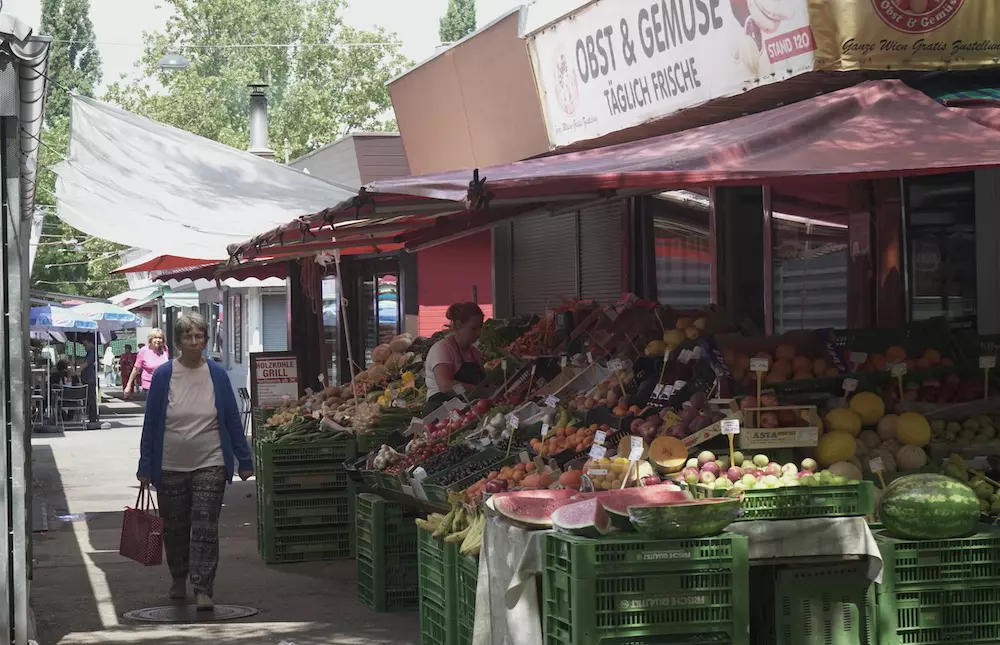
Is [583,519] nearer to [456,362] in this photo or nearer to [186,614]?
[186,614]

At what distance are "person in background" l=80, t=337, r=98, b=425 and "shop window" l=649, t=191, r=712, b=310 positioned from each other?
63.9ft

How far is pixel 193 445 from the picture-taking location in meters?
8.80

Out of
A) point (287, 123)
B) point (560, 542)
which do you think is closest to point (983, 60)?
point (560, 542)

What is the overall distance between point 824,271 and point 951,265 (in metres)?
1.03

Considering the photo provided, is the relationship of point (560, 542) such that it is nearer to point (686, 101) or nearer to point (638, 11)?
point (686, 101)

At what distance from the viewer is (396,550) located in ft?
29.5

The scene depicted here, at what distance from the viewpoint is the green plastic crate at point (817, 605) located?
18.6ft

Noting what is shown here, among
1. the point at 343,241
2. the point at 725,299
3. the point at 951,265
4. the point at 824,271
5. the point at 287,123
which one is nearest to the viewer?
the point at 951,265

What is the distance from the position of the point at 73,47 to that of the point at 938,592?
71684mm

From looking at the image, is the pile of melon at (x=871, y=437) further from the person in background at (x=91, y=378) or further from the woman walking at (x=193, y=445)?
the person in background at (x=91, y=378)

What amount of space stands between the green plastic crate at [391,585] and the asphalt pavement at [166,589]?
0.35 feet

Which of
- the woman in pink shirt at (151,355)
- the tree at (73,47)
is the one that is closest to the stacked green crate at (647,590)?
the woman in pink shirt at (151,355)

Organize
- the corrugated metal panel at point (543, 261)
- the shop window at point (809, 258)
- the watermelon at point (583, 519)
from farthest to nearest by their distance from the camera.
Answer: the corrugated metal panel at point (543, 261), the shop window at point (809, 258), the watermelon at point (583, 519)

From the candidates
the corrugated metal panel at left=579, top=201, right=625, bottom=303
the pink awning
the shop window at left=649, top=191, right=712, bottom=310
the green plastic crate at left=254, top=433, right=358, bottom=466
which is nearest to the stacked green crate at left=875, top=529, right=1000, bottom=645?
the pink awning
